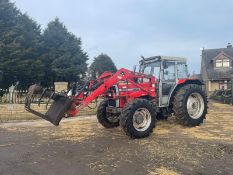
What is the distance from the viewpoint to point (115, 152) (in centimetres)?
664

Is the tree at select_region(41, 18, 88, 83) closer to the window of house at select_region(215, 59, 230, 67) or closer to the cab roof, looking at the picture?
the window of house at select_region(215, 59, 230, 67)

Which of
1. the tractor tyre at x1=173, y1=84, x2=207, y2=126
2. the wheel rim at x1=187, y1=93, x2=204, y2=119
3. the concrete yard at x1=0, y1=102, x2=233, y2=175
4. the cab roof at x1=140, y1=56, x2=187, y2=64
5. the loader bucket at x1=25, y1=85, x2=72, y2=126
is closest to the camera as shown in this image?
the concrete yard at x1=0, y1=102, x2=233, y2=175

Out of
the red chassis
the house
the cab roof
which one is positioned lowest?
the red chassis

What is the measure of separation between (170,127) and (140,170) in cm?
484

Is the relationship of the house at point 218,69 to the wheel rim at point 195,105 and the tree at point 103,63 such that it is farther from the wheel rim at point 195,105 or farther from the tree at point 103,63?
the wheel rim at point 195,105

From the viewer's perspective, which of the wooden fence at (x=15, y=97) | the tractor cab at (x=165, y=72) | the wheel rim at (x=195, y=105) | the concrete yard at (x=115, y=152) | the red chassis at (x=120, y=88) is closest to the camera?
the concrete yard at (x=115, y=152)

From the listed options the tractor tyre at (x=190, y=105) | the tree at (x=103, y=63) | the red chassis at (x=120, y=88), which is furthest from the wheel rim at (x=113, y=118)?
the tree at (x=103, y=63)

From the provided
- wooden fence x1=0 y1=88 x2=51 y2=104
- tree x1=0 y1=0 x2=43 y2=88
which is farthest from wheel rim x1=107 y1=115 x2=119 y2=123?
tree x1=0 y1=0 x2=43 y2=88

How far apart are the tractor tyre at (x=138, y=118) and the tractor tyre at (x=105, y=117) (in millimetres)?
1802

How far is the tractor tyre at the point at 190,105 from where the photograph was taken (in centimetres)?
949

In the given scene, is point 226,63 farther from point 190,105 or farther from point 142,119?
point 142,119

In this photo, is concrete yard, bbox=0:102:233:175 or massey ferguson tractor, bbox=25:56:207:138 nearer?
concrete yard, bbox=0:102:233:175

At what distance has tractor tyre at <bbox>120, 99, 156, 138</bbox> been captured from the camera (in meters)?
7.88

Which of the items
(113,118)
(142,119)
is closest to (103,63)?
(113,118)
